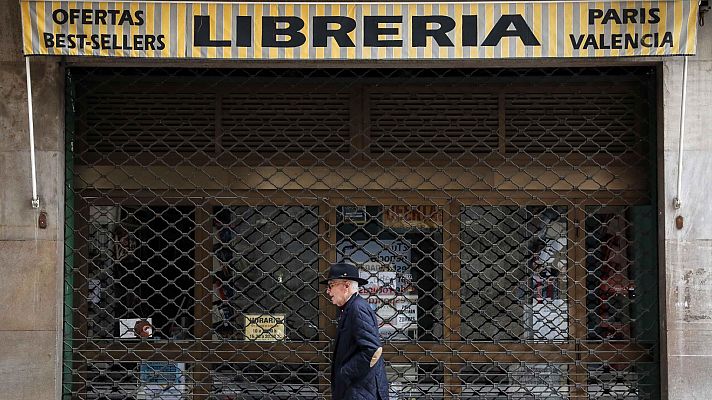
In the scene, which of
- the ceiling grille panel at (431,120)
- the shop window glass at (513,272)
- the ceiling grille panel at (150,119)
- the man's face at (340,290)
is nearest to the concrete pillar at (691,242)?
the shop window glass at (513,272)

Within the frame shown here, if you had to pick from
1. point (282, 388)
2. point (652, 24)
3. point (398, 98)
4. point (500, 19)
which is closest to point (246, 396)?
point (282, 388)

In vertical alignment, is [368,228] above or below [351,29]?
below

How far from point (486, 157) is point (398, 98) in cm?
94

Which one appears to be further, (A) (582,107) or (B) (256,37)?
(A) (582,107)

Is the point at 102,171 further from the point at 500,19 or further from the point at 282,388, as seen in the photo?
the point at 500,19

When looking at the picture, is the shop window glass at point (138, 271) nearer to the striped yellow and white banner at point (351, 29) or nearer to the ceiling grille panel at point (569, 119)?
the striped yellow and white banner at point (351, 29)

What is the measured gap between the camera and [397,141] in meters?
8.52

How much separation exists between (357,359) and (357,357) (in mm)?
15

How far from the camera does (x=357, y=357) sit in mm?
6602

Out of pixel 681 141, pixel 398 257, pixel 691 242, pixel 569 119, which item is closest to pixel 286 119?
pixel 398 257

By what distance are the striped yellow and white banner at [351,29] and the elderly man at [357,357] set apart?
2245 millimetres

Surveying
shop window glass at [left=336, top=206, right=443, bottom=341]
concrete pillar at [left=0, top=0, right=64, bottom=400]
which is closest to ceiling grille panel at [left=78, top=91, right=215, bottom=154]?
concrete pillar at [left=0, top=0, right=64, bottom=400]

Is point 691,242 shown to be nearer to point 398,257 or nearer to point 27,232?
point 398,257

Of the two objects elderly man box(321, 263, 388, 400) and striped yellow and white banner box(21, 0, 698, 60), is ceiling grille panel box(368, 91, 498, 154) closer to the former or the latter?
striped yellow and white banner box(21, 0, 698, 60)
